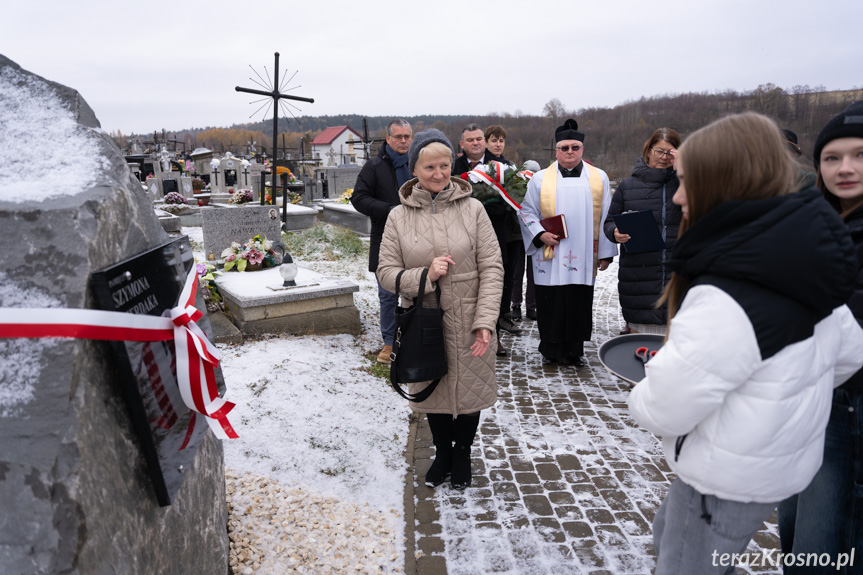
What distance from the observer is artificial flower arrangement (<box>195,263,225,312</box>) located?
5758mm

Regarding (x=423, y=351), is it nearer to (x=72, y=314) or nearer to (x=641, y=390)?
(x=641, y=390)

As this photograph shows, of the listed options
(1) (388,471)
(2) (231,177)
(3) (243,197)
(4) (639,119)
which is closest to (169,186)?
(2) (231,177)

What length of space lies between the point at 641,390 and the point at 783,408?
1.09 feet

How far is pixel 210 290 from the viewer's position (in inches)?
231

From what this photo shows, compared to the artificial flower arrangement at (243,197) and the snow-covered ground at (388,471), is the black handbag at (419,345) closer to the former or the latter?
the snow-covered ground at (388,471)

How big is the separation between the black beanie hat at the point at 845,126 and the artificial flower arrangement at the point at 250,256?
227 inches

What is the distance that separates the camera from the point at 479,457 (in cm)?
338

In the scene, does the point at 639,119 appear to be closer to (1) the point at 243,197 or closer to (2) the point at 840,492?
(1) the point at 243,197

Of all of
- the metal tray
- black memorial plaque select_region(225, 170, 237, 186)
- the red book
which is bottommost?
the metal tray

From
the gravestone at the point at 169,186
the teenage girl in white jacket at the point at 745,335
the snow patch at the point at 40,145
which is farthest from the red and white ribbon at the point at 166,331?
the gravestone at the point at 169,186

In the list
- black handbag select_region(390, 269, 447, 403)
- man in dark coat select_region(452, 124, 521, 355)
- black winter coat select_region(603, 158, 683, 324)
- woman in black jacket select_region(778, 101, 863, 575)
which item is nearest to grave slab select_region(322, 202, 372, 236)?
man in dark coat select_region(452, 124, 521, 355)

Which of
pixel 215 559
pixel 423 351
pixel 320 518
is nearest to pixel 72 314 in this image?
pixel 215 559

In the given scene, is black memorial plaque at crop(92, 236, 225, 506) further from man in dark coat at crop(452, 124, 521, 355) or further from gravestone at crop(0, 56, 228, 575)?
man in dark coat at crop(452, 124, 521, 355)

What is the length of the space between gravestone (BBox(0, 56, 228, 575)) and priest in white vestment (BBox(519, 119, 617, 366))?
361cm
